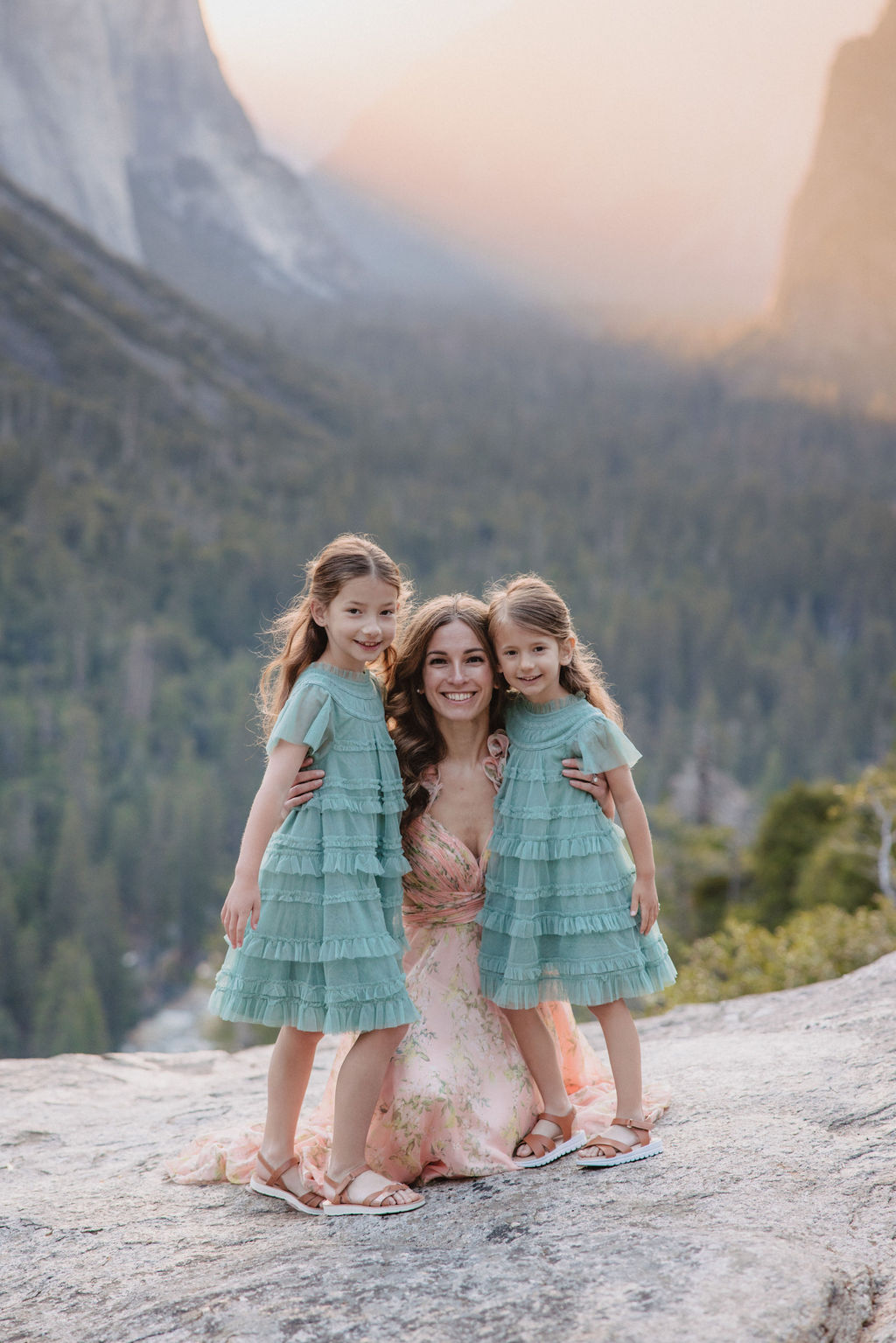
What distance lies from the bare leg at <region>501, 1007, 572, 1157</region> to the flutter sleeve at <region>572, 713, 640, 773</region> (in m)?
0.77

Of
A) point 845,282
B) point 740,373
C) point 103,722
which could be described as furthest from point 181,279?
point 103,722

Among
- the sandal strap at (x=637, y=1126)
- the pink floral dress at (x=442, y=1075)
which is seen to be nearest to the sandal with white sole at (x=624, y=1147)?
the sandal strap at (x=637, y=1126)

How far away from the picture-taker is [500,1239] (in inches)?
106

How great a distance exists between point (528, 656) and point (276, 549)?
75.5 metres

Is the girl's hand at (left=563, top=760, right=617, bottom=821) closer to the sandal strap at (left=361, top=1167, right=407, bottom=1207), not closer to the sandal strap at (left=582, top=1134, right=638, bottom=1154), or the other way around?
the sandal strap at (left=582, top=1134, right=638, bottom=1154)

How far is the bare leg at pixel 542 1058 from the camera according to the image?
3389 millimetres

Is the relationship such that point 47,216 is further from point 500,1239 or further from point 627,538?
point 500,1239

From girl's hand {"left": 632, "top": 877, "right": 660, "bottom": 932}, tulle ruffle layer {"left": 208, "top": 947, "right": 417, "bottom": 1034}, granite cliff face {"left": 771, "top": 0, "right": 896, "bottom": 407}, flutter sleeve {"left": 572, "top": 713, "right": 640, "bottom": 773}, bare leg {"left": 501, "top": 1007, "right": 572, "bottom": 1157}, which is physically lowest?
bare leg {"left": 501, "top": 1007, "right": 572, "bottom": 1157}

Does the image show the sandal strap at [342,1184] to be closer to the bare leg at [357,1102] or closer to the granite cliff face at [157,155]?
the bare leg at [357,1102]

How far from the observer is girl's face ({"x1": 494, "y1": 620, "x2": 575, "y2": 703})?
11.1 feet

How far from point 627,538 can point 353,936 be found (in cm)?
9062

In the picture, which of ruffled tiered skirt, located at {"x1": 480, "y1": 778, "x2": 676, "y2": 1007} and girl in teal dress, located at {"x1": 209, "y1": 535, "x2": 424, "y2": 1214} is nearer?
girl in teal dress, located at {"x1": 209, "y1": 535, "x2": 424, "y2": 1214}

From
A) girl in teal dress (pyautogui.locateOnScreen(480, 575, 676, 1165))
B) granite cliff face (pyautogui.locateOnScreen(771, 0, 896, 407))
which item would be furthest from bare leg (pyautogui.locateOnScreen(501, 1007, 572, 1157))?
granite cliff face (pyautogui.locateOnScreen(771, 0, 896, 407))

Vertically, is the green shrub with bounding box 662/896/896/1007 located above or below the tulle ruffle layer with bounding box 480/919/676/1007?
below
